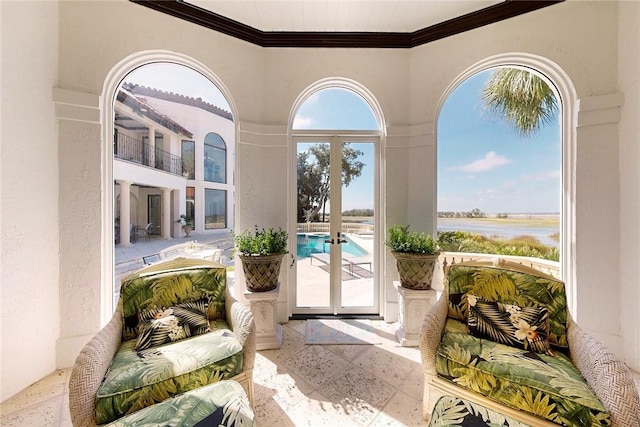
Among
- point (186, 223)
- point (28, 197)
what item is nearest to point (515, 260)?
point (186, 223)

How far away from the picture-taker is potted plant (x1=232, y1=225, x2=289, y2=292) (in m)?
2.37

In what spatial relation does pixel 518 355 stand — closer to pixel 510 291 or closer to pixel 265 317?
pixel 510 291

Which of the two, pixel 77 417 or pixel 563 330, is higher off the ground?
pixel 563 330

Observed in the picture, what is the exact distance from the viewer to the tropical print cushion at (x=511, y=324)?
1577 millimetres

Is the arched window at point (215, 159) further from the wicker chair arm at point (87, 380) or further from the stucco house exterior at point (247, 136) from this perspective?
the wicker chair arm at point (87, 380)

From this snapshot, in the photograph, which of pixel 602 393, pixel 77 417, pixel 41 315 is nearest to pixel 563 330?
pixel 602 393

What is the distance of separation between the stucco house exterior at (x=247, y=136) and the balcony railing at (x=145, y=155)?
0.29ft

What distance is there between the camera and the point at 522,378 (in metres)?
1.33

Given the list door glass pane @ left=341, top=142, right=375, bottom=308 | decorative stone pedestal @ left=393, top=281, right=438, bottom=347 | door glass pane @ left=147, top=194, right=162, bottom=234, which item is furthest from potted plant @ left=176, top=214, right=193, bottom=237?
decorative stone pedestal @ left=393, top=281, right=438, bottom=347

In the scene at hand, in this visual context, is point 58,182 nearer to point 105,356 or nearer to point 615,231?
point 105,356

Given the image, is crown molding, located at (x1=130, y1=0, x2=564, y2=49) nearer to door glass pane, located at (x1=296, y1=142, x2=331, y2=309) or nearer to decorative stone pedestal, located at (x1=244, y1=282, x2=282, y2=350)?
door glass pane, located at (x1=296, y1=142, x2=331, y2=309)

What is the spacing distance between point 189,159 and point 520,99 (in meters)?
3.83

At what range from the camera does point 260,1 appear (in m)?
2.41

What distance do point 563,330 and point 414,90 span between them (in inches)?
102
